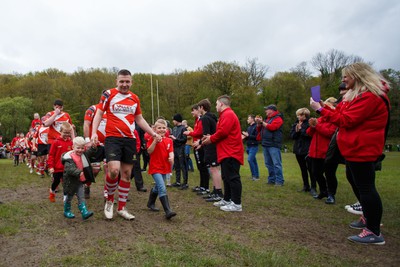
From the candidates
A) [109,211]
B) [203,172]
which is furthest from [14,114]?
[109,211]

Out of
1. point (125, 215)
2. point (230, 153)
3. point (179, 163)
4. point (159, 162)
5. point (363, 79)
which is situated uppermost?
point (363, 79)

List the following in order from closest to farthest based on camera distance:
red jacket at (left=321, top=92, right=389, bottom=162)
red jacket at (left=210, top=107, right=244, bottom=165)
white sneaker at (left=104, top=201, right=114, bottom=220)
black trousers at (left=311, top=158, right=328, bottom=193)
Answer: red jacket at (left=321, top=92, right=389, bottom=162) < white sneaker at (left=104, top=201, right=114, bottom=220) < red jacket at (left=210, top=107, right=244, bottom=165) < black trousers at (left=311, top=158, right=328, bottom=193)

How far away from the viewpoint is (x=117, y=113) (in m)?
5.14

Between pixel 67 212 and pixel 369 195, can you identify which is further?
pixel 67 212

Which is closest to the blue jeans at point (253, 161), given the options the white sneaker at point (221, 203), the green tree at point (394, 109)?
the white sneaker at point (221, 203)

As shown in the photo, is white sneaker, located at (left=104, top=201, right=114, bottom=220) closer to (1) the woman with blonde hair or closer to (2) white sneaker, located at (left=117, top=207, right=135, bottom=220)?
(2) white sneaker, located at (left=117, top=207, right=135, bottom=220)

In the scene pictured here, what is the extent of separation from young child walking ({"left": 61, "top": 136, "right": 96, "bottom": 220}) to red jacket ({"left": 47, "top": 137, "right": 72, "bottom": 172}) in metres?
0.96

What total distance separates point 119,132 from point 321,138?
13.8 ft

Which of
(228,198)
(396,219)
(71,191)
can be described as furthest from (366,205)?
(71,191)

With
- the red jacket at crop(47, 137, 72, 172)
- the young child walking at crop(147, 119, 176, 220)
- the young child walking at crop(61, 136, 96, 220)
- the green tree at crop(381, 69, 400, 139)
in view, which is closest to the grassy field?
the young child walking at crop(61, 136, 96, 220)

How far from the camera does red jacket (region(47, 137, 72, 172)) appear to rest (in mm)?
6152

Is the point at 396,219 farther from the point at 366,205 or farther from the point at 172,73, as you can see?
the point at 172,73

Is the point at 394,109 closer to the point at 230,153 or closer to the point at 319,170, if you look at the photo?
the point at 319,170

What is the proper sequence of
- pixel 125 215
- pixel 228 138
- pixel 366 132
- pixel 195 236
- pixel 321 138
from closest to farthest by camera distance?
pixel 366 132
pixel 195 236
pixel 125 215
pixel 228 138
pixel 321 138
